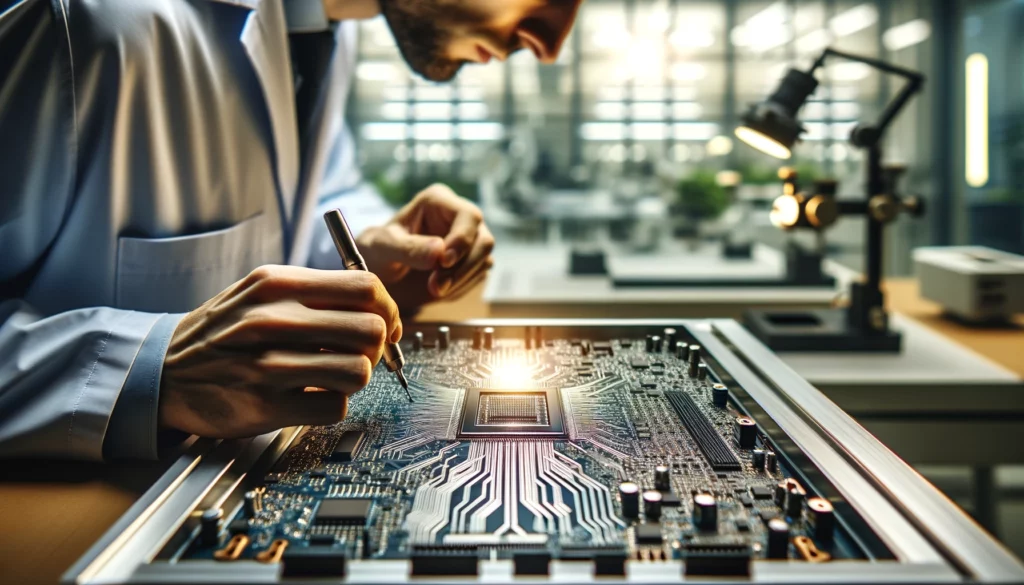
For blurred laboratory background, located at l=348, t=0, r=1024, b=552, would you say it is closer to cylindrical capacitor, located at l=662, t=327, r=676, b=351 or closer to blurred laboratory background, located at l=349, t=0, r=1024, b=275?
blurred laboratory background, located at l=349, t=0, r=1024, b=275

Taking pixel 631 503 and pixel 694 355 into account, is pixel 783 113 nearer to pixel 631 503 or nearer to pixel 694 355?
pixel 694 355

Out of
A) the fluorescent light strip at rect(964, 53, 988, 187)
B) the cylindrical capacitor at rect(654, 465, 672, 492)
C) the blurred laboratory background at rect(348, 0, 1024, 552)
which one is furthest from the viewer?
the blurred laboratory background at rect(348, 0, 1024, 552)

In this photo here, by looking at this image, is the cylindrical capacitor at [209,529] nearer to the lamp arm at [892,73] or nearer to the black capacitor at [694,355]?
the black capacitor at [694,355]

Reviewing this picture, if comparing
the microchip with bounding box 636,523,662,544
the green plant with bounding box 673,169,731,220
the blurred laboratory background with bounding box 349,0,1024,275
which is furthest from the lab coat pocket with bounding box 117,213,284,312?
the blurred laboratory background with bounding box 349,0,1024,275

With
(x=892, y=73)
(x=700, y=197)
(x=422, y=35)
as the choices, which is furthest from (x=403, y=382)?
(x=700, y=197)

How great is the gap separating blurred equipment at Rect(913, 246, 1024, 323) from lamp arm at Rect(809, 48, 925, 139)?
446 millimetres

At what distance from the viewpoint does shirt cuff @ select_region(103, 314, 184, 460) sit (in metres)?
0.66

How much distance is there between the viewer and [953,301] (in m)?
1.85

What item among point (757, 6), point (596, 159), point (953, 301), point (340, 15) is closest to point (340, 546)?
point (340, 15)

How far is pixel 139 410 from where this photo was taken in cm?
66

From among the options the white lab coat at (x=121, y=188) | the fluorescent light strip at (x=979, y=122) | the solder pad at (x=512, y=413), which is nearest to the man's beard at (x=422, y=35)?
the white lab coat at (x=121, y=188)

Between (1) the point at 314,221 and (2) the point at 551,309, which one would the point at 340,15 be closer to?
(1) the point at 314,221

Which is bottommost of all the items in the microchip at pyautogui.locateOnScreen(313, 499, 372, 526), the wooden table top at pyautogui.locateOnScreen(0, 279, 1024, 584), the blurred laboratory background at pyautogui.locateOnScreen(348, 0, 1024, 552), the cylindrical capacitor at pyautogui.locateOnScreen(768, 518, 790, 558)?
the wooden table top at pyautogui.locateOnScreen(0, 279, 1024, 584)

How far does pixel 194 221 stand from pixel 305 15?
A: 0.44m
